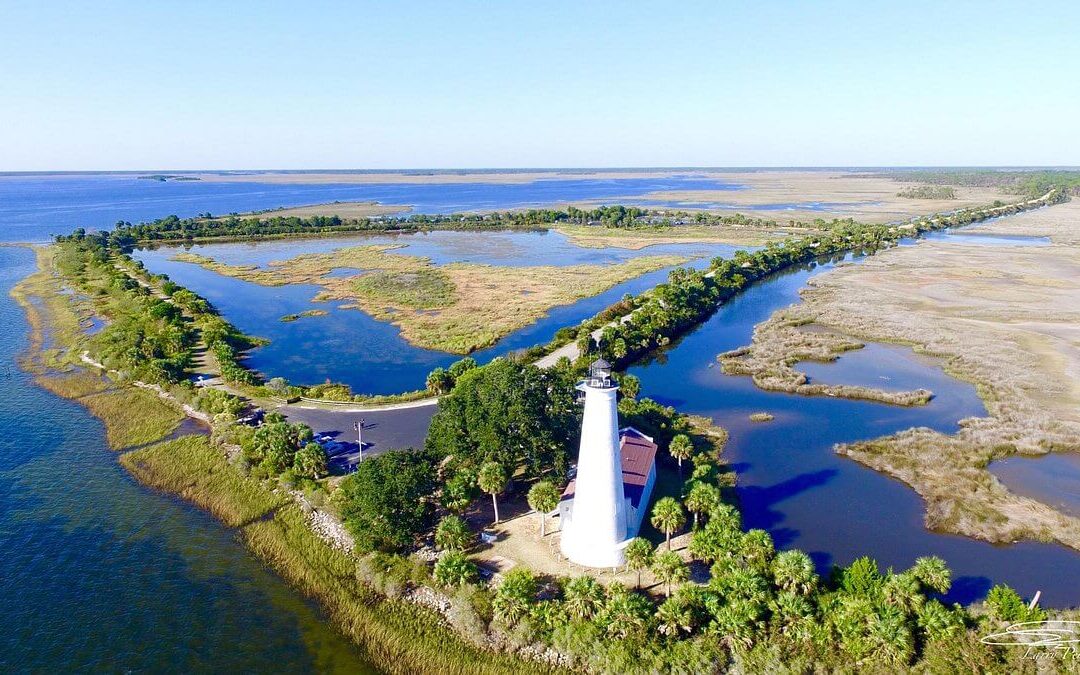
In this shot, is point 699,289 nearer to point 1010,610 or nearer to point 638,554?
point 638,554

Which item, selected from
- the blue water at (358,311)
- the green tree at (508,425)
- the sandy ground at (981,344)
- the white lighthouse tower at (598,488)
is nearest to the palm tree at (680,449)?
the green tree at (508,425)

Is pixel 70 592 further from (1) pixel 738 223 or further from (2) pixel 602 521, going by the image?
(1) pixel 738 223

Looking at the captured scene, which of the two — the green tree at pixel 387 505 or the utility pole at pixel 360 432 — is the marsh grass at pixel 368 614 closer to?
the green tree at pixel 387 505

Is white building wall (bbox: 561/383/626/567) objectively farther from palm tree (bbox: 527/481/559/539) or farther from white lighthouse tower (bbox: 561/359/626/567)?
palm tree (bbox: 527/481/559/539)

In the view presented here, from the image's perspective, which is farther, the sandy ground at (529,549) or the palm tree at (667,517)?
the palm tree at (667,517)

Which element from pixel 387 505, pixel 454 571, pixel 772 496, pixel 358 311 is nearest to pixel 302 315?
pixel 358 311

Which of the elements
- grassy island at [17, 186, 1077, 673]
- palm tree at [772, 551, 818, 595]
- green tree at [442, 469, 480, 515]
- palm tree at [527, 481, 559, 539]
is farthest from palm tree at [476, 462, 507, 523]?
palm tree at [772, 551, 818, 595]

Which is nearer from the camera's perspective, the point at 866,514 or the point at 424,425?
the point at 866,514

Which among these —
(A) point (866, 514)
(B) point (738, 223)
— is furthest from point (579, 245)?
(A) point (866, 514)
